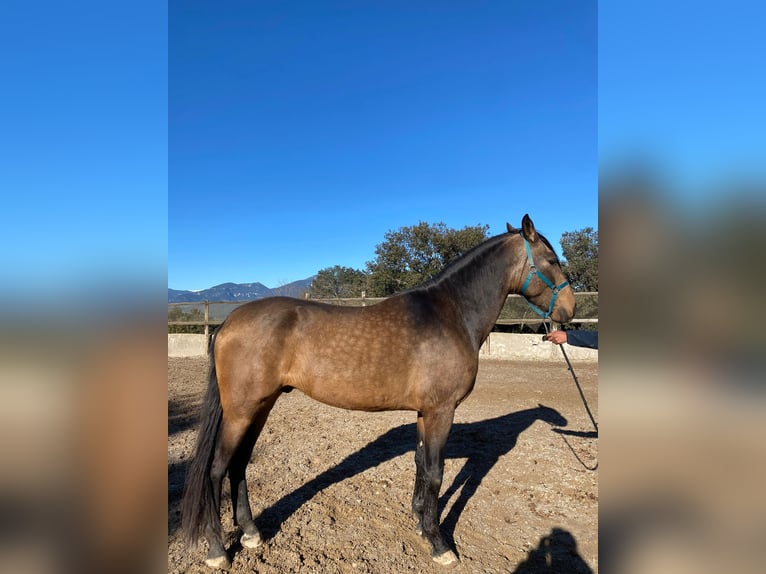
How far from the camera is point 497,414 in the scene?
6.87 m

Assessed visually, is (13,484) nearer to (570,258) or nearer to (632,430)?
(632,430)

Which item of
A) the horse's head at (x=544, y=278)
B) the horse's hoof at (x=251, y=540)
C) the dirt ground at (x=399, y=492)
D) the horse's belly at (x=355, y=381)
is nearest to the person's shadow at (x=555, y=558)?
the dirt ground at (x=399, y=492)

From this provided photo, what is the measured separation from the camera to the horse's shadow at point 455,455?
3.62 meters

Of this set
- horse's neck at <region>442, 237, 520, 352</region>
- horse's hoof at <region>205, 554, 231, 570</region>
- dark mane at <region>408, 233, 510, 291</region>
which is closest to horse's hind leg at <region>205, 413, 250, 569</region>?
horse's hoof at <region>205, 554, 231, 570</region>

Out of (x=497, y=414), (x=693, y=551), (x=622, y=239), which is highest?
(x=622, y=239)

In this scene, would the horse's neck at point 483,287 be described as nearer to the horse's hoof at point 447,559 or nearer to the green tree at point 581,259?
the horse's hoof at point 447,559

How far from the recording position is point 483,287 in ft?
11.3

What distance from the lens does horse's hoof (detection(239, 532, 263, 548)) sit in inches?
121

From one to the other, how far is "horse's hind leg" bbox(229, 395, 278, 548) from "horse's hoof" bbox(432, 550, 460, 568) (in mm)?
1381

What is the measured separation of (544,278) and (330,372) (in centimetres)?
199

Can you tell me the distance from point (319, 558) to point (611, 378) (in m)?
3.01

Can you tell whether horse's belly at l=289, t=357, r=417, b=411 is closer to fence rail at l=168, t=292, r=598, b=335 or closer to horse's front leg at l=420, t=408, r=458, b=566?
horse's front leg at l=420, t=408, r=458, b=566

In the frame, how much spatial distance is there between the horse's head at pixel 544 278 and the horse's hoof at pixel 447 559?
206 cm

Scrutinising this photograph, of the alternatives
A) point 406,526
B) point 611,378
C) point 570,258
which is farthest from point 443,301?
point 570,258
